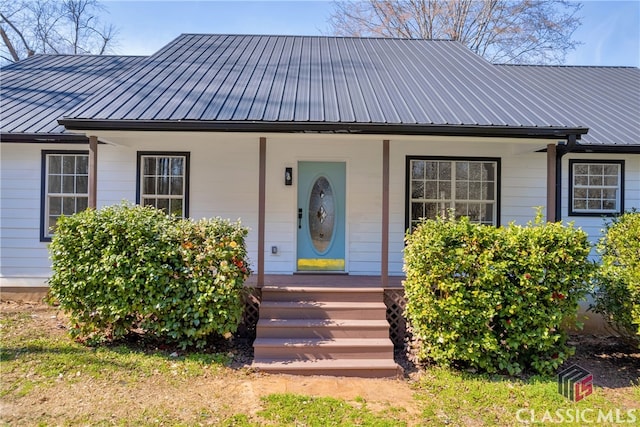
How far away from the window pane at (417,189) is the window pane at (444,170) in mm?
377

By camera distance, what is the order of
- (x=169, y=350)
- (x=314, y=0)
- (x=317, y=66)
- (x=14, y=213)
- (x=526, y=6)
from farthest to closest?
(x=526, y=6) < (x=314, y=0) < (x=317, y=66) < (x=14, y=213) < (x=169, y=350)

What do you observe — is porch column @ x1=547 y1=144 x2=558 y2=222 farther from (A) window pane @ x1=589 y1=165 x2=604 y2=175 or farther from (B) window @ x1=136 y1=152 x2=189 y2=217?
(B) window @ x1=136 y1=152 x2=189 y2=217

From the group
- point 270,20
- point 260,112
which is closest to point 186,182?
point 260,112

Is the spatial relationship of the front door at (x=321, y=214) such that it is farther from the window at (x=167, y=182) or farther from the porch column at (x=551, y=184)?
the porch column at (x=551, y=184)

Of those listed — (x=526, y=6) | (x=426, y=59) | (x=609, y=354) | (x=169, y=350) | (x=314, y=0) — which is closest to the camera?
(x=169, y=350)

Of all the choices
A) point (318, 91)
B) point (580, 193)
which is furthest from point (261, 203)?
point (580, 193)

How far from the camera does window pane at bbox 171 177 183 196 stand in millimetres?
6539

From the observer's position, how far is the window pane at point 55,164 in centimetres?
648

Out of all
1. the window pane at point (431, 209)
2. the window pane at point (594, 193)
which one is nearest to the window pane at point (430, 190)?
the window pane at point (431, 209)

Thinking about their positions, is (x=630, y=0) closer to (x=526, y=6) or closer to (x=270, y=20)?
(x=526, y=6)

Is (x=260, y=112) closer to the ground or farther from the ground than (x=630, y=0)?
closer to the ground

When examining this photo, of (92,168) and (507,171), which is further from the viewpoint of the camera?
(507,171)

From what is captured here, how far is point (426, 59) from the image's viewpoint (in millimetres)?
8008

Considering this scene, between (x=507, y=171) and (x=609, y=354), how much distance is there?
10.4ft
